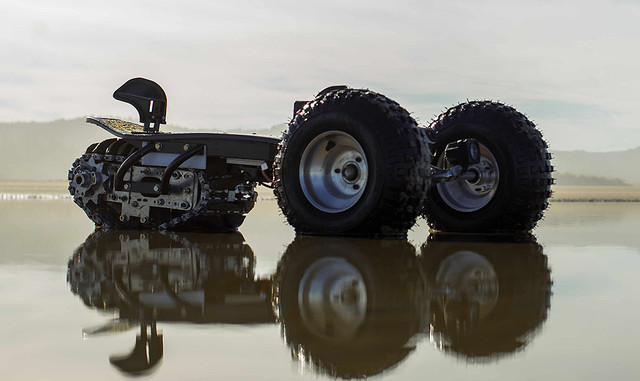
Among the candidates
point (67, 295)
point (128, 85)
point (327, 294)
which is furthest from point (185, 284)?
point (128, 85)

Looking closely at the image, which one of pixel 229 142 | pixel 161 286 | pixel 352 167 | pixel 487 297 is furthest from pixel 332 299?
pixel 229 142

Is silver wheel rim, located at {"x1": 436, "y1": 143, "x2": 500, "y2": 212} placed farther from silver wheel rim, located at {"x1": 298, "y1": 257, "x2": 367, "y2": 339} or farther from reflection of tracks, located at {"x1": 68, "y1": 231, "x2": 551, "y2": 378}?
silver wheel rim, located at {"x1": 298, "y1": 257, "x2": 367, "y2": 339}

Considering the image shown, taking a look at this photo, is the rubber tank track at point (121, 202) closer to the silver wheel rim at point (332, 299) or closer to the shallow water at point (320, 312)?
the shallow water at point (320, 312)

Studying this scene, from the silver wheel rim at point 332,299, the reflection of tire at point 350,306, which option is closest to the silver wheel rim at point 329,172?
the reflection of tire at point 350,306

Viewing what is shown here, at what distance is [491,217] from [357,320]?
14.5ft

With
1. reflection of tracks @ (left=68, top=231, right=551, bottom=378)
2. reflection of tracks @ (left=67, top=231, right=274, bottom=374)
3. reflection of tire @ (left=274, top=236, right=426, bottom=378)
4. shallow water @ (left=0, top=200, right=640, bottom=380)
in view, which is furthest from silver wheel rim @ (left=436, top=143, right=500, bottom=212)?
reflection of tracks @ (left=67, top=231, right=274, bottom=374)

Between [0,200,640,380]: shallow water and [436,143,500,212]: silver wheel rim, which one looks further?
[436,143,500,212]: silver wheel rim

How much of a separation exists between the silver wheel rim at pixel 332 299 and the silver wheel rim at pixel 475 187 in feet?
9.60

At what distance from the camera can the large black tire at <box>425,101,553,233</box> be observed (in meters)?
6.72

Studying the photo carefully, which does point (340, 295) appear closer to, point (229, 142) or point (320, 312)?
point (320, 312)

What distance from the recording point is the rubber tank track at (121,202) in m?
7.23

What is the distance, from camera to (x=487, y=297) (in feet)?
10.8

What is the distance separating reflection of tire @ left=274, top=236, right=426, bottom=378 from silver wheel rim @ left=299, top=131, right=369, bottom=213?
0.89 metres

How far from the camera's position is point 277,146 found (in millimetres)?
6688
